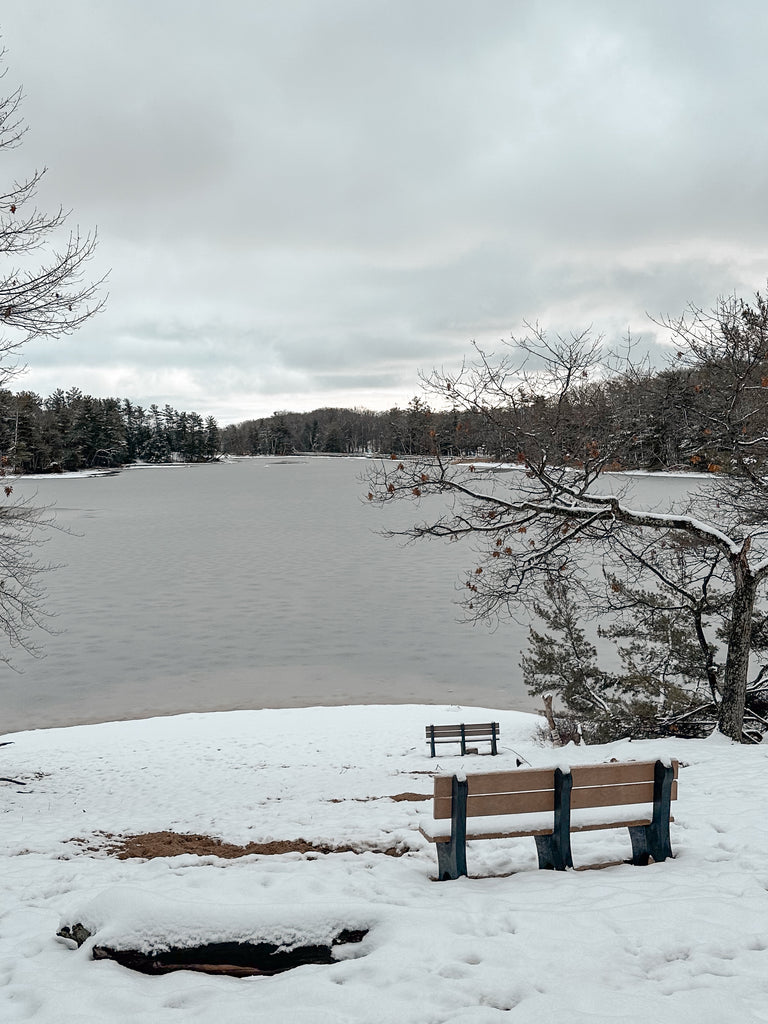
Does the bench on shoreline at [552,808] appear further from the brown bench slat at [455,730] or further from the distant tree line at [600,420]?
the brown bench slat at [455,730]

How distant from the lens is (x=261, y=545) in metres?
42.9

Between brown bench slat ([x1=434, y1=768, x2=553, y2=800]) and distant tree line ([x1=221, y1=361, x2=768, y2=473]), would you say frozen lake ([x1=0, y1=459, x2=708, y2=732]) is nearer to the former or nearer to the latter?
distant tree line ([x1=221, y1=361, x2=768, y2=473])

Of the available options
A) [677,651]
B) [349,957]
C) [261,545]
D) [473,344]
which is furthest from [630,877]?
[261,545]

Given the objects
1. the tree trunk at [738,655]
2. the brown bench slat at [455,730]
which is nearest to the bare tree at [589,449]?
the tree trunk at [738,655]

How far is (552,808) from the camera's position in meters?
5.09

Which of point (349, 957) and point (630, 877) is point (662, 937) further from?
point (349, 957)

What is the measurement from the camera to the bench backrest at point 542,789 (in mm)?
4973

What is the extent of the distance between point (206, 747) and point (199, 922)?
33.1 feet

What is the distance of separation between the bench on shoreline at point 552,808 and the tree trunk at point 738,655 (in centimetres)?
501

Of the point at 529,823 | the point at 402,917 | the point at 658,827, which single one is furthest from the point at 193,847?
the point at 658,827

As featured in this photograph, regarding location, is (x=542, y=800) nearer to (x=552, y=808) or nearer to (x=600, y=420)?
(x=552, y=808)

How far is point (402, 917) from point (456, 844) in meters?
0.95

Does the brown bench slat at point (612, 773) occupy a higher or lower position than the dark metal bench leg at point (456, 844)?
higher

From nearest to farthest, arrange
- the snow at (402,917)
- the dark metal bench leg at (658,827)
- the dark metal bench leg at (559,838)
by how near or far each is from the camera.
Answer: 1. the snow at (402,917)
2. the dark metal bench leg at (559,838)
3. the dark metal bench leg at (658,827)
